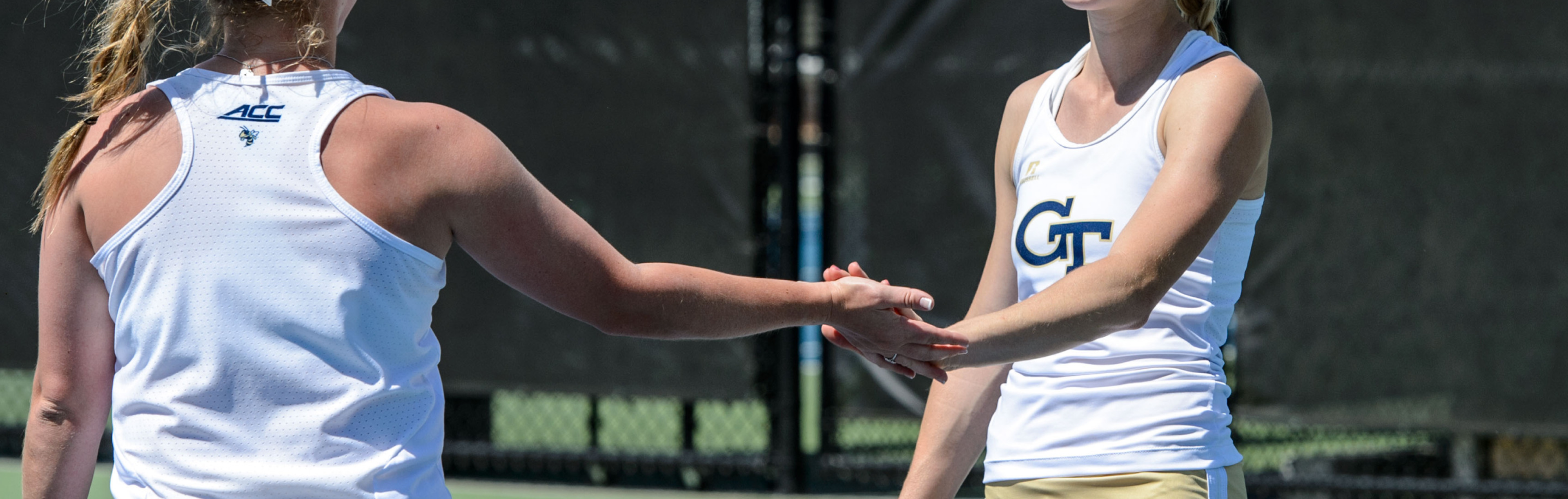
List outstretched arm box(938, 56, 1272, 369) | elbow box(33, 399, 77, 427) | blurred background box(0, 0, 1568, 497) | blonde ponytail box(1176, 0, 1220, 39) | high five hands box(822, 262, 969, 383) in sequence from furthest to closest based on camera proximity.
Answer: blurred background box(0, 0, 1568, 497) → blonde ponytail box(1176, 0, 1220, 39) → high five hands box(822, 262, 969, 383) → outstretched arm box(938, 56, 1272, 369) → elbow box(33, 399, 77, 427)

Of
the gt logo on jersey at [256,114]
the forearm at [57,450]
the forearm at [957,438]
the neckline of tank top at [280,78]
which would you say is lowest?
the forearm at [957,438]

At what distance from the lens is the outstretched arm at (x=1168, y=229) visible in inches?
64.7

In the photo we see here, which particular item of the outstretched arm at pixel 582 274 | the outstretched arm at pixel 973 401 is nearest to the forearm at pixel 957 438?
the outstretched arm at pixel 973 401

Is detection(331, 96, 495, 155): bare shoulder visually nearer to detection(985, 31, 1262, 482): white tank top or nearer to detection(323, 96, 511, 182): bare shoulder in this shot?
detection(323, 96, 511, 182): bare shoulder

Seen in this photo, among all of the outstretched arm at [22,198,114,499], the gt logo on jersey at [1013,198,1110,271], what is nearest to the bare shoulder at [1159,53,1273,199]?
the gt logo on jersey at [1013,198,1110,271]

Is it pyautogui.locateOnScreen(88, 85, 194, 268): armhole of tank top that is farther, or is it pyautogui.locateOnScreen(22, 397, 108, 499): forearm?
pyautogui.locateOnScreen(22, 397, 108, 499): forearm

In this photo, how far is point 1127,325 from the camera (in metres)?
1.68

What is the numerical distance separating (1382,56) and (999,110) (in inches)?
40.4

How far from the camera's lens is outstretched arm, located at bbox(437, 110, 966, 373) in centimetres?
134

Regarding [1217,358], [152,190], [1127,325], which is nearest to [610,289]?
[152,190]

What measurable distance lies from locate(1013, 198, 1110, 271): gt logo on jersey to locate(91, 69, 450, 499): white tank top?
830 millimetres

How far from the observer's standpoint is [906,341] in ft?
5.95

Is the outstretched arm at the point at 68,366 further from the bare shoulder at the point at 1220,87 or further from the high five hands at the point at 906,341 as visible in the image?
the bare shoulder at the point at 1220,87

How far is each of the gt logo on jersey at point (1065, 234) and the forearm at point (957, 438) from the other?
0.22 metres
